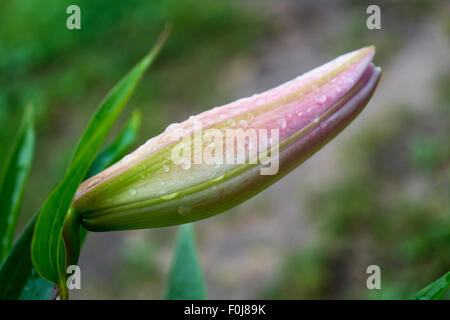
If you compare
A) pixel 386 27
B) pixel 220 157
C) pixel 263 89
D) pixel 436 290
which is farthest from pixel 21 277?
pixel 386 27

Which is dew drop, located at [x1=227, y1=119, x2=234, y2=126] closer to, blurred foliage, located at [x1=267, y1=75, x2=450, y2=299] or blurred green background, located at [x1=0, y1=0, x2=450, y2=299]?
blurred green background, located at [x1=0, y1=0, x2=450, y2=299]

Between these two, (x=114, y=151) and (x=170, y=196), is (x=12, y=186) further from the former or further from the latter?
(x=170, y=196)

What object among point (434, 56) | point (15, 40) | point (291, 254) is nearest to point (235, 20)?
point (434, 56)

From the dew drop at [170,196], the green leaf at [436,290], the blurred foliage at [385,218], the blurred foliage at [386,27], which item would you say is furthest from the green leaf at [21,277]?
the blurred foliage at [386,27]

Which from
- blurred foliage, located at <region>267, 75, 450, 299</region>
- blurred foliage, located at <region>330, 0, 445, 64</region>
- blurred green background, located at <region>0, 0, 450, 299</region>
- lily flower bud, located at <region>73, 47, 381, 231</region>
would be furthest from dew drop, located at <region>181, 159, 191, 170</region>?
blurred foliage, located at <region>330, 0, 445, 64</region>

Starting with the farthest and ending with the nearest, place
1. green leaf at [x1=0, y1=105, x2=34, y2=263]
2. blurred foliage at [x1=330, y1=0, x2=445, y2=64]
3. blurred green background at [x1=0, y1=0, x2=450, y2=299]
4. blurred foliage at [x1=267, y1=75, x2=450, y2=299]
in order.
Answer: blurred foliage at [x1=330, y1=0, x2=445, y2=64], blurred green background at [x1=0, y1=0, x2=450, y2=299], blurred foliage at [x1=267, y1=75, x2=450, y2=299], green leaf at [x1=0, y1=105, x2=34, y2=263]

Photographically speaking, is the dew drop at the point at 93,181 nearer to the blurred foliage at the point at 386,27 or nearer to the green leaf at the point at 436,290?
the green leaf at the point at 436,290

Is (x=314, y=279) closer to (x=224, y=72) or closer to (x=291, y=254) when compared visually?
(x=291, y=254)
